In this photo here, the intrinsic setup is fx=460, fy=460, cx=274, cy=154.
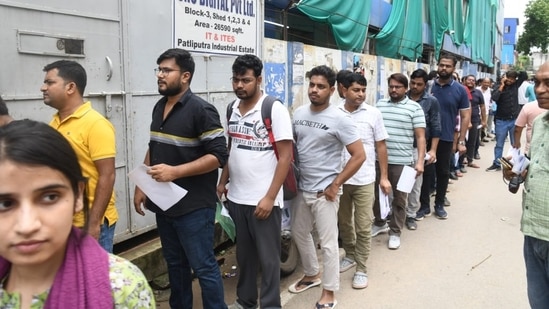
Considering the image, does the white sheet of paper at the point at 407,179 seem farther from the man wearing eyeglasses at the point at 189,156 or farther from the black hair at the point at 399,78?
the man wearing eyeglasses at the point at 189,156

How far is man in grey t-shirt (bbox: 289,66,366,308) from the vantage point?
10.8 feet

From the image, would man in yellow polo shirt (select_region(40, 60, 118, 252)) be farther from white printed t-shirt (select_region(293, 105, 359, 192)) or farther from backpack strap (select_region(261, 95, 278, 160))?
white printed t-shirt (select_region(293, 105, 359, 192))

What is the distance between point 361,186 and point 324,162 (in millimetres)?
719

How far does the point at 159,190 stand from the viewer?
2.70 metres

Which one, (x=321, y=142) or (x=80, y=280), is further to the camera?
(x=321, y=142)

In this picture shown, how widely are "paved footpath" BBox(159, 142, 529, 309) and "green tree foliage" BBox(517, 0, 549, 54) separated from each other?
4795cm

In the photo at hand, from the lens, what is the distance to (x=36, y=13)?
294 cm

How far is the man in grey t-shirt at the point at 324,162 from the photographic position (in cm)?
329

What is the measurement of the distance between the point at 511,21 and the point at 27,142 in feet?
211

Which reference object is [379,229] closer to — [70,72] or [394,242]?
[394,242]

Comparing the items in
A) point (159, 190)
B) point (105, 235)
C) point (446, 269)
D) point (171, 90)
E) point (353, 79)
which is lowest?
point (446, 269)

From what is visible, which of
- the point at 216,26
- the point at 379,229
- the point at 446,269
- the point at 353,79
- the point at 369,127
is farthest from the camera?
the point at 379,229

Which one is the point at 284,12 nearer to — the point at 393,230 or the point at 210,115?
the point at 393,230

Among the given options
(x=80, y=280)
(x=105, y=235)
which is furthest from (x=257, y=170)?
(x=80, y=280)
